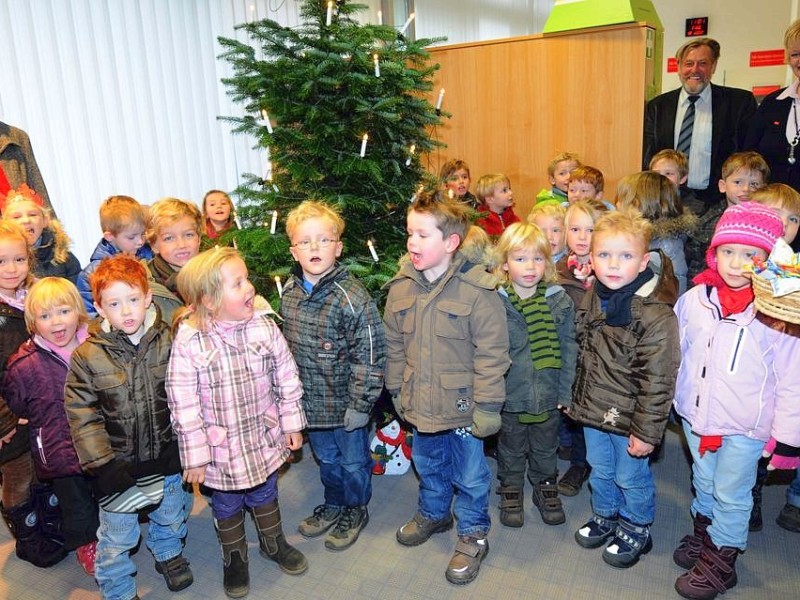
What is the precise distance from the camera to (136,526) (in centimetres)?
240

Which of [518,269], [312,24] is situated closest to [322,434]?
[518,269]

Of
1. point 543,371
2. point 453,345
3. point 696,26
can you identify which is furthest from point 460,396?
point 696,26

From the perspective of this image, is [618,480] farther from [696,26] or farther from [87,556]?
[696,26]

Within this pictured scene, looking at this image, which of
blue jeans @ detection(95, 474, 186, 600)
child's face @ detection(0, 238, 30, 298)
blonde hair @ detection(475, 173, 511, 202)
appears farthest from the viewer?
blonde hair @ detection(475, 173, 511, 202)

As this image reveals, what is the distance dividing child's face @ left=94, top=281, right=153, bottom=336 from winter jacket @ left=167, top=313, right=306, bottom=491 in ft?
0.54

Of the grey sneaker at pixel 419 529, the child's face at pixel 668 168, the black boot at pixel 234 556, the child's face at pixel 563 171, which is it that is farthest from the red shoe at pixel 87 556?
the child's face at pixel 668 168

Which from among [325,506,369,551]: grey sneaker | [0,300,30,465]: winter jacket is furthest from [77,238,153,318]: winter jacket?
[325,506,369,551]: grey sneaker

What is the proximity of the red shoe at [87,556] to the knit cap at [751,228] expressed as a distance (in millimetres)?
2835

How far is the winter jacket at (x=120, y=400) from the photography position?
219cm

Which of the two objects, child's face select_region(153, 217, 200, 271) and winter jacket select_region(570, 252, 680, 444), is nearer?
winter jacket select_region(570, 252, 680, 444)

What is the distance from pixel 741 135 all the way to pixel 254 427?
10.8ft

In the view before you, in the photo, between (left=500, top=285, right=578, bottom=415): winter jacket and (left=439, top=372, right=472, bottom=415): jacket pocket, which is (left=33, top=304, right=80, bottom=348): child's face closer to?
(left=439, top=372, right=472, bottom=415): jacket pocket

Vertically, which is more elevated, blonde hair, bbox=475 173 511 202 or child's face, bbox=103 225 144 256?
blonde hair, bbox=475 173 511 202

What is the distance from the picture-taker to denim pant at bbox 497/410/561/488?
2787mm
